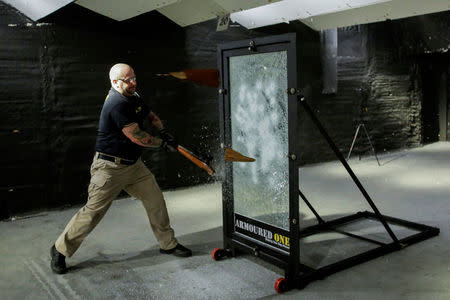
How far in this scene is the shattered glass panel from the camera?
346 centimetres

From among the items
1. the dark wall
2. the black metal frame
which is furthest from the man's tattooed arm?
the dark wall

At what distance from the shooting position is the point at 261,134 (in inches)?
144

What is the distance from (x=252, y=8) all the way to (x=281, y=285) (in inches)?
157

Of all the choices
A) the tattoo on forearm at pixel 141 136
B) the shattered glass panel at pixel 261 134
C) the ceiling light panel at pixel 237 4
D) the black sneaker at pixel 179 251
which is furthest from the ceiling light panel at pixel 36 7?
the black sneaker at pixel 179 251

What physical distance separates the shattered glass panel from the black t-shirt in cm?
87

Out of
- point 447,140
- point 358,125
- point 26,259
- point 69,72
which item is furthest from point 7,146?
point 447,140

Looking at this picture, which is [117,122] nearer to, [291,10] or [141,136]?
[141,136]

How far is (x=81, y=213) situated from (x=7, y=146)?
2.27m

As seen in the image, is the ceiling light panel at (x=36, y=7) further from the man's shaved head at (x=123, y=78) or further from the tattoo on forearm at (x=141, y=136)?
the tattoo on forearm at (x=141, y=136)

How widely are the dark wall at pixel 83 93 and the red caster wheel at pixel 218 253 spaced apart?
2840mm

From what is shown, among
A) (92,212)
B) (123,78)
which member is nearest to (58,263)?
(92,212)

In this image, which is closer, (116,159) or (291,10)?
(116,159)

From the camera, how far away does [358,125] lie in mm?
9320

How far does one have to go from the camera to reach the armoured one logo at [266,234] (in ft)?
11.6
